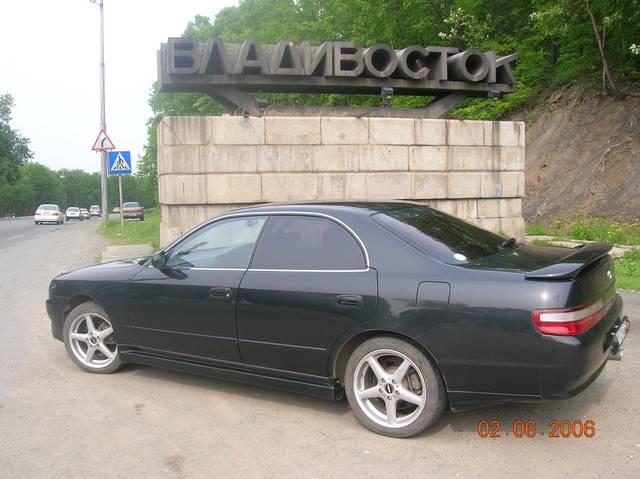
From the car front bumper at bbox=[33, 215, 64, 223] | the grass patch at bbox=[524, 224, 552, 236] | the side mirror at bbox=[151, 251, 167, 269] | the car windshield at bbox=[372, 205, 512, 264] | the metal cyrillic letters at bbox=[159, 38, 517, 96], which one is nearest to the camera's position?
the car windshield at bbox=[372, 205, 512, 264]

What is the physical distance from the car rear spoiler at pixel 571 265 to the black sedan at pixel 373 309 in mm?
12

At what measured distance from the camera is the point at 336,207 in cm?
424

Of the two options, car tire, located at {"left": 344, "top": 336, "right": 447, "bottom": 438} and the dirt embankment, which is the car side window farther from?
the dirt embankment

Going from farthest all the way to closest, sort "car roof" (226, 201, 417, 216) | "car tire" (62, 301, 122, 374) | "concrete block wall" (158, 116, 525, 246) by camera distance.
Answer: "concrete block wall" (158, 116, 525, 246)
"car tire" (62, 301, 122, 374)
"car roof" (226, 201, 417, 216)

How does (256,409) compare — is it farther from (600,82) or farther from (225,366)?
(600,82)

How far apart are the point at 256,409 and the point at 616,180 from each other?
49.5 ft

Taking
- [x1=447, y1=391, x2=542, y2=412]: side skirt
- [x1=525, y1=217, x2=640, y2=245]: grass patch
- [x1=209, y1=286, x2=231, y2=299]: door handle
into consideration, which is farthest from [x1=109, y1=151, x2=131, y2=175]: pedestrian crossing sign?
[x1=447, y1=391, x2=542, y2=412]: side skirt

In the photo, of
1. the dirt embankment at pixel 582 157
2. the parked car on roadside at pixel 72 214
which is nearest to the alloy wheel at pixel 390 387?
the dirt embankment at pixel 582 157

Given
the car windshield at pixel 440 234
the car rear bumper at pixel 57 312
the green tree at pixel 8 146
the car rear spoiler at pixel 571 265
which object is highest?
the green tree at pixel 8 146

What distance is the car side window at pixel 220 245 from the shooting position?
4410 millimetres

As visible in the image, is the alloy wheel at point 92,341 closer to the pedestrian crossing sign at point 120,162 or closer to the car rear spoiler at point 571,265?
the car rear spoiler at point 571,265

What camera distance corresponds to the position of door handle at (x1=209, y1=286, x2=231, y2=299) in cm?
426

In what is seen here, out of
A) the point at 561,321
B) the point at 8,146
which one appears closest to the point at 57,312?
the point at 561,321

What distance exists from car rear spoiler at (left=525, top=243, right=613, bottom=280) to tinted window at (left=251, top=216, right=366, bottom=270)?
1106 mm
